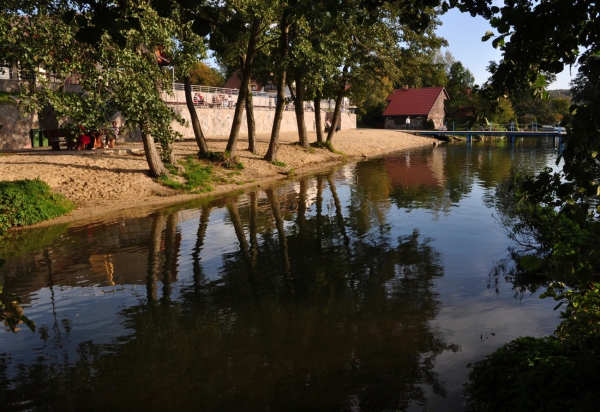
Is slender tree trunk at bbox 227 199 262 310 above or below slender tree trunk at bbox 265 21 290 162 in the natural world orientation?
below

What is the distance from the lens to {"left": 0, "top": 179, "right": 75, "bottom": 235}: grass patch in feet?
54.6

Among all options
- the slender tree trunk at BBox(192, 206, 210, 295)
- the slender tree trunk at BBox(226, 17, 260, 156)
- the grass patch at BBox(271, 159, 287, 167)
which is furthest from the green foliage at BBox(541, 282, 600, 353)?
the grass patch at BBox(271, 159, 287, 167)

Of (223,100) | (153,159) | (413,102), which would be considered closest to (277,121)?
(153,159)

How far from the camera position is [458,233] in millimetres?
15758

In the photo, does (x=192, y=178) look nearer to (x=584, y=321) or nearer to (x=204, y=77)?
(x=584, y=321)

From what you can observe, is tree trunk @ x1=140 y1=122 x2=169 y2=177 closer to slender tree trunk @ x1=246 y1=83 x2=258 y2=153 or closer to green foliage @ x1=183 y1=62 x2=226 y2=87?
slender tree trunk @ x1=246 y1=83 x2=258 y2=153

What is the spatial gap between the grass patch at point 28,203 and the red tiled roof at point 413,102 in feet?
207

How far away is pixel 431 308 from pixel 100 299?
6.34m

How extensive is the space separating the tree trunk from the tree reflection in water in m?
8.53

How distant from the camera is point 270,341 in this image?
8.74m

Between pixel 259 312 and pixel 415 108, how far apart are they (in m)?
70.7

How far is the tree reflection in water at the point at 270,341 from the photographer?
23.5ft

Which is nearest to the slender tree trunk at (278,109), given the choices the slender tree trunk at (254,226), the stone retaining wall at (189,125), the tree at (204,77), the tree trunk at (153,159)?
the stone retaining wall at (189,125)

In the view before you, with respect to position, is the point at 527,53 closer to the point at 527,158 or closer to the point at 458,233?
the point at 458,233
